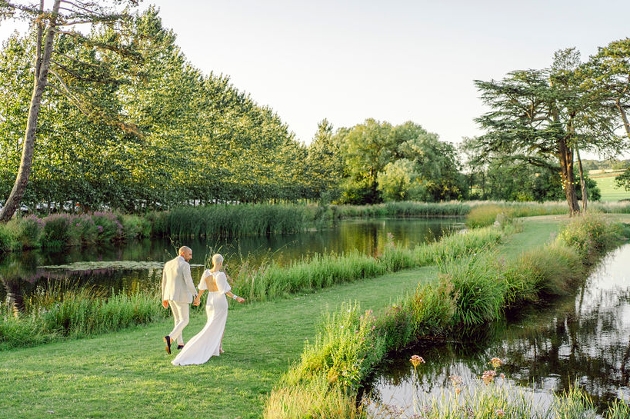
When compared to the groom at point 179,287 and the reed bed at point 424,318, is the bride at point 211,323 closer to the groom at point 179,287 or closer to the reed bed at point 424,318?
the groom at point 179,287

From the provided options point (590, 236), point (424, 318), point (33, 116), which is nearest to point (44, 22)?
A: point (33, 116)

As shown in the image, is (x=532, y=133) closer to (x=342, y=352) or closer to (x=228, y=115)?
(x=228, y=115)

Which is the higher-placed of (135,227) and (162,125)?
(162,125)

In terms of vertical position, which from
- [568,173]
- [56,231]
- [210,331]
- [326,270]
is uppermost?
[568,173]

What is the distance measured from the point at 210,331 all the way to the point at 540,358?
237 inches

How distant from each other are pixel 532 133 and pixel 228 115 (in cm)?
2441

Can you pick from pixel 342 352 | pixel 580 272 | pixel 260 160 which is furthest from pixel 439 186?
pixel 342 352

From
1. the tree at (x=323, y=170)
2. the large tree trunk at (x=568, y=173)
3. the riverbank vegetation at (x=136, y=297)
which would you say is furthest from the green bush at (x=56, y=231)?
the tree at (x=323, y=170)

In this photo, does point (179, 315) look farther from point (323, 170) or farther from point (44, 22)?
point (323, 170)

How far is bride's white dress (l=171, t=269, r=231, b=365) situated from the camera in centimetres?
782

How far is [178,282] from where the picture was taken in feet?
26.8

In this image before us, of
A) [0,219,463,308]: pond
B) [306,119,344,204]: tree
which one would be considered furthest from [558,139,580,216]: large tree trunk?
[306,119,344,204]: tree

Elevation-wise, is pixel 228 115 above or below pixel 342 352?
above

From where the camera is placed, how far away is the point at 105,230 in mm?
32031
